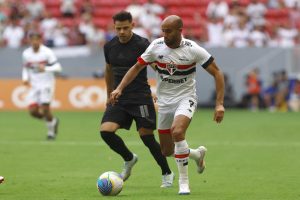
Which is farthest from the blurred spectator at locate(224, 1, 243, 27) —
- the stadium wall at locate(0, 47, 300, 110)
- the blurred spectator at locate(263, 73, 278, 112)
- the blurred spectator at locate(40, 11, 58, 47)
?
the blurred spectator at locate(40, 11, 58, 47)

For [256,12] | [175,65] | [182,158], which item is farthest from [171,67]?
[256,12]

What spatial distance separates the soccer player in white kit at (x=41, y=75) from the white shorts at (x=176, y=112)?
9156 millimetres

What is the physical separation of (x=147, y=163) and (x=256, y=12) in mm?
19319

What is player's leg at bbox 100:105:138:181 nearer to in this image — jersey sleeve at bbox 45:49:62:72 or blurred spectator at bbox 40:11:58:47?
jersey sleeve at bbox 45:49:62:72

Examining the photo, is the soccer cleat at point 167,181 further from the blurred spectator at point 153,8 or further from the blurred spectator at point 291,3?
the blurred spectator at point 291,3

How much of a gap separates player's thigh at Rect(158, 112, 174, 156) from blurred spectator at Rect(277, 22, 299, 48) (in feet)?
71.8

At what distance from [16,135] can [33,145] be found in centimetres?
299

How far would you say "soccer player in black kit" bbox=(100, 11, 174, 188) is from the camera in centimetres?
1193

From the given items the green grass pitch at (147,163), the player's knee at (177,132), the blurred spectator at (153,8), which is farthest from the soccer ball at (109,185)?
the blurred spectator at (153,8)

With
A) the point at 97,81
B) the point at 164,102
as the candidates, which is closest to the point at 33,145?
the point at 164,102

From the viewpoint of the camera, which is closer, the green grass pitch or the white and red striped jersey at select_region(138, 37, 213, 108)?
the white and red striped jersey at select_region(138, 37, 213, 108)

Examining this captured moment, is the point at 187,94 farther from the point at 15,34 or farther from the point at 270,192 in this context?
the point at 15,34

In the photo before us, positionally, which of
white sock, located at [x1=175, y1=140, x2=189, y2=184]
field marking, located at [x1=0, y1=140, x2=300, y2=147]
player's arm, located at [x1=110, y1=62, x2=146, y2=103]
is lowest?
field marking, located at [x1=0, y1=140, x2=300, y2=147]

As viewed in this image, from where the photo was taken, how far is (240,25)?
1293 inches
